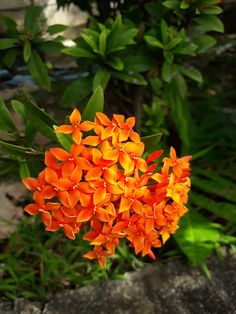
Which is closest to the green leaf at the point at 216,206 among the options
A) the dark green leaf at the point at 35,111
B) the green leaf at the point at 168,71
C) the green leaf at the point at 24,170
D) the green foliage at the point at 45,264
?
the green foliage at the point at 45,264

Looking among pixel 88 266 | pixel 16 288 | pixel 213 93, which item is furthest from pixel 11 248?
pixel 213 93

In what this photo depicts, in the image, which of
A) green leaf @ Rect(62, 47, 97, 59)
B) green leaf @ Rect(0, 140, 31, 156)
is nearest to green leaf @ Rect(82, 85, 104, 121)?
green leaf @ Rect(0, 140, 31, 156)

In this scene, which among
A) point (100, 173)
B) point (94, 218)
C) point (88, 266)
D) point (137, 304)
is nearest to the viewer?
point (100, 173)

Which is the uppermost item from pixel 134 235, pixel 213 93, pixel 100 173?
pixel 100 173

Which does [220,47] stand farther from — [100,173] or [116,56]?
[100,173]

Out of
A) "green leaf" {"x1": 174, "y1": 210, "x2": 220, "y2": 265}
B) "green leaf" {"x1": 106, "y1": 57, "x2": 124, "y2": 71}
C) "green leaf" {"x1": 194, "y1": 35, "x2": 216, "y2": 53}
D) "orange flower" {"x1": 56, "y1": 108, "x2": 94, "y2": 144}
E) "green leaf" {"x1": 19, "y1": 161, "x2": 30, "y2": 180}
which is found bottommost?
"green leaf" {"x1": 174, "y1": 210, "x2": 220, "y2": 265}

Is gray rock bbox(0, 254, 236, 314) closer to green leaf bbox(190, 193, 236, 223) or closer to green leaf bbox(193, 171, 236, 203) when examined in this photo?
green leaf bbox(190, 193, 236, 223)
